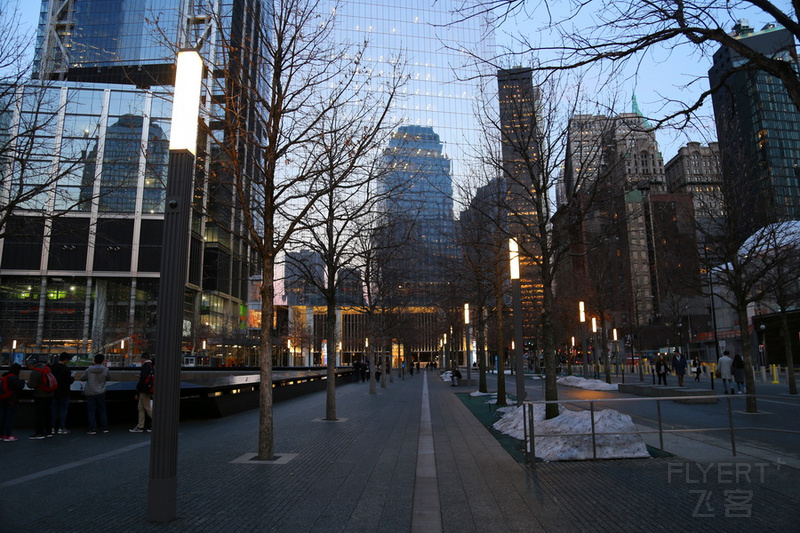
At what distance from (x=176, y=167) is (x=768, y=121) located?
70.9 feet

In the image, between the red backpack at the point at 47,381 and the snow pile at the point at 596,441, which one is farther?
the red backpack at the point at 47,381

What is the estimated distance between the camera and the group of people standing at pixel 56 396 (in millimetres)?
10961

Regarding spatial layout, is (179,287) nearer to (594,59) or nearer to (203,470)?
(203,470)

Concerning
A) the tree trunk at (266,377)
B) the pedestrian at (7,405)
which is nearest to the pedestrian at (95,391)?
the pedestrian at (7,405)

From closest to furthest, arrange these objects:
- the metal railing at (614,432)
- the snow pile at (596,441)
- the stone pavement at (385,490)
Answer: the stone pavement at (385,490), the metal railing at (614,432), the snow pile at (596,441)

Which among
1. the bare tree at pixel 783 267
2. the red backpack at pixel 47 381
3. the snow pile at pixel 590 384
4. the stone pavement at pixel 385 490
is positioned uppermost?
the bare tree at pixel 783 267

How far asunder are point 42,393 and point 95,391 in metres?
1.06

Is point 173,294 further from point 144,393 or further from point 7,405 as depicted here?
point 7,405

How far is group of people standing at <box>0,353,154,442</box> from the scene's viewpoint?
1096 cm

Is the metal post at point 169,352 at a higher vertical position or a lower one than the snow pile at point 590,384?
higher

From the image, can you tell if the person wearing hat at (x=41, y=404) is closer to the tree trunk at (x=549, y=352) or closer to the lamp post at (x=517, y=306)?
the lamp post at (x=517, y=306)

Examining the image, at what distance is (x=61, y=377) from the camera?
459 inches

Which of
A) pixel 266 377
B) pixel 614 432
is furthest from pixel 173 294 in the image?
pixel 614 432

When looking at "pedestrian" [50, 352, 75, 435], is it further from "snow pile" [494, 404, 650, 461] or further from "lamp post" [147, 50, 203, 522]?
"snow pile" [494, 404, 650, 461]
